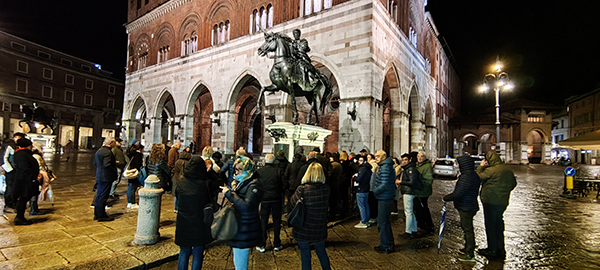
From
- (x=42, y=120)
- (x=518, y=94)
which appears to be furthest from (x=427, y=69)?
(x=518, y=94)

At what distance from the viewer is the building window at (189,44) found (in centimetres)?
1959

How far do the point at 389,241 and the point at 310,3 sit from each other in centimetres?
1324

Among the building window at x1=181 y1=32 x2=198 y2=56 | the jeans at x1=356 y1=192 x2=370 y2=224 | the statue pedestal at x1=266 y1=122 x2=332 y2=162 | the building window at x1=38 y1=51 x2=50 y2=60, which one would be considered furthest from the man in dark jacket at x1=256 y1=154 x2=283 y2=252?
the building window at x1=38 y1=51 x2=50 y2=60

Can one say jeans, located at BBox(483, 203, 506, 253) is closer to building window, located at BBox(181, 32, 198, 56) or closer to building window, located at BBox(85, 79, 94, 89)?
building window, located at BBox(181, 32, 198, 56)

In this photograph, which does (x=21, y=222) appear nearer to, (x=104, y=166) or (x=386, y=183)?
(x=104, y=166)

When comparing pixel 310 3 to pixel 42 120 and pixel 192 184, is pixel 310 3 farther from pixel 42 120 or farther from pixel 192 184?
pixel 42 120

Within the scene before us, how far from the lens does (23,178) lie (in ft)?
14.6

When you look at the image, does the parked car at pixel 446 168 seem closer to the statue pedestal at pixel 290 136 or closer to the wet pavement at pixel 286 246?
the wet pavement at pixel 286 246

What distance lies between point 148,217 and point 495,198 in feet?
14.9

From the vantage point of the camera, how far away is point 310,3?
14.4 metres

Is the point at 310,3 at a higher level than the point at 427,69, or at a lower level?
higher

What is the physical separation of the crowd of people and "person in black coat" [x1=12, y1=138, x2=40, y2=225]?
1cm

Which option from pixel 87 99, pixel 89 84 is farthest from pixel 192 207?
pixel 89 84

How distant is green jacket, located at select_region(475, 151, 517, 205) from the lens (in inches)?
146
